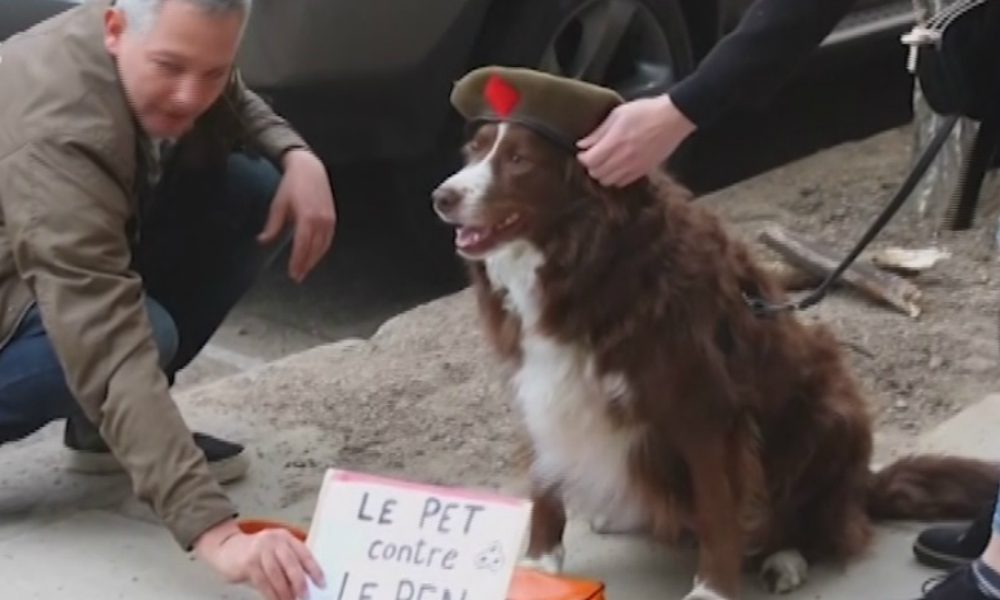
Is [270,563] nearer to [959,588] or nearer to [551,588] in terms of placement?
[551,588]

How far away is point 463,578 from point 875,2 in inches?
160

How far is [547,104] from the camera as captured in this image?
119 inches

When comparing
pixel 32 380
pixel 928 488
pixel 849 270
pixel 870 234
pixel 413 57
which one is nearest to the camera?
pixel 32 380

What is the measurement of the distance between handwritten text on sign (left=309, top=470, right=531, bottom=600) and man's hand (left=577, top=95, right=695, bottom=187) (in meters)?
0.59

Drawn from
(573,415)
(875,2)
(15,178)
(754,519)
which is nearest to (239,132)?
(15,178)

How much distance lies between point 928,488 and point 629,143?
3.99 feet

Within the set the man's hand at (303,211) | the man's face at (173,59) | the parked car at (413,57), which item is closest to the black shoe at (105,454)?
the man's hand at (303,211)

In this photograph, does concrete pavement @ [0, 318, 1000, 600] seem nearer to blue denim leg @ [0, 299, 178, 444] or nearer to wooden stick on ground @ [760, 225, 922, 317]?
blue denim leg @ [0, 299, 178, 444]

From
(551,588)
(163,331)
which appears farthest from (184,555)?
(551,588)

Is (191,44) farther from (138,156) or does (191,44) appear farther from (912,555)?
(912,555)

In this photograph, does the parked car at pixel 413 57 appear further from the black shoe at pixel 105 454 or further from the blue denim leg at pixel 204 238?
the black shoe at pixel 105 454

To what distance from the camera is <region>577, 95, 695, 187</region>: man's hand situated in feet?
9.83

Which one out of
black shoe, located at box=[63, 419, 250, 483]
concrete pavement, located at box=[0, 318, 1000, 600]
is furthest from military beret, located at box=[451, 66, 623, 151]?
black shoe, located at box=[63, 419, 250, 483]

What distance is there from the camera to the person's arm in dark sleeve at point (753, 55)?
3.15m
